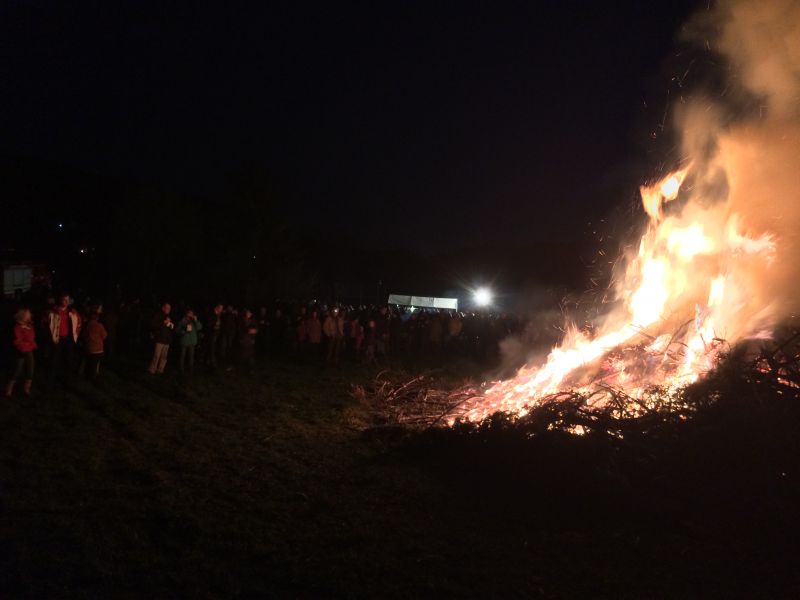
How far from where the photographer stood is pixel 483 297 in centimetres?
4422

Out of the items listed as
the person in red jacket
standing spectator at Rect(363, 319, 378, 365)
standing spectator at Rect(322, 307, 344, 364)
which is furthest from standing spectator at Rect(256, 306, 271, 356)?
the person in red jacket

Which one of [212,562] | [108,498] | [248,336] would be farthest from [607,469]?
[248,336]

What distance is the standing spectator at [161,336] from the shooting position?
40.4 ft

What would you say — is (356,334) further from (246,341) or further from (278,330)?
(246,341)

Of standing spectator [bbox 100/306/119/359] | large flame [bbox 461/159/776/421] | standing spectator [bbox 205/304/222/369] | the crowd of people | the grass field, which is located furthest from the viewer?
standing spectator [bbox 205/304/222/369]

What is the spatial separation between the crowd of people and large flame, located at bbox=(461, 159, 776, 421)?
23.3 feet

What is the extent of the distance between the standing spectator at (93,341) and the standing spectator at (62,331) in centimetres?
24

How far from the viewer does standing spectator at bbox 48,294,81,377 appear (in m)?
10.1

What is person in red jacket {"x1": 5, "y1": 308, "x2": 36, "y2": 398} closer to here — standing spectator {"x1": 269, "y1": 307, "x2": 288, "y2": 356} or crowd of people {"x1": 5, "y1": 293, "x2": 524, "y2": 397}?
crowd of people {"x1": 5, "y1": 293, "x2": 524, "y2": 397}

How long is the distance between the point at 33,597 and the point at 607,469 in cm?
551

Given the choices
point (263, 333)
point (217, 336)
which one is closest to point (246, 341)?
point (217, 336)

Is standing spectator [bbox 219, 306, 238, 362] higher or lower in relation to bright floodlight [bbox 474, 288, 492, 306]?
lower

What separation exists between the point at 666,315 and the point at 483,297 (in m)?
33.4

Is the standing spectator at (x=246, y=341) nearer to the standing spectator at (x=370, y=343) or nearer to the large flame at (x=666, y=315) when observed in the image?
the standing spectator at (x=370, y=343)
